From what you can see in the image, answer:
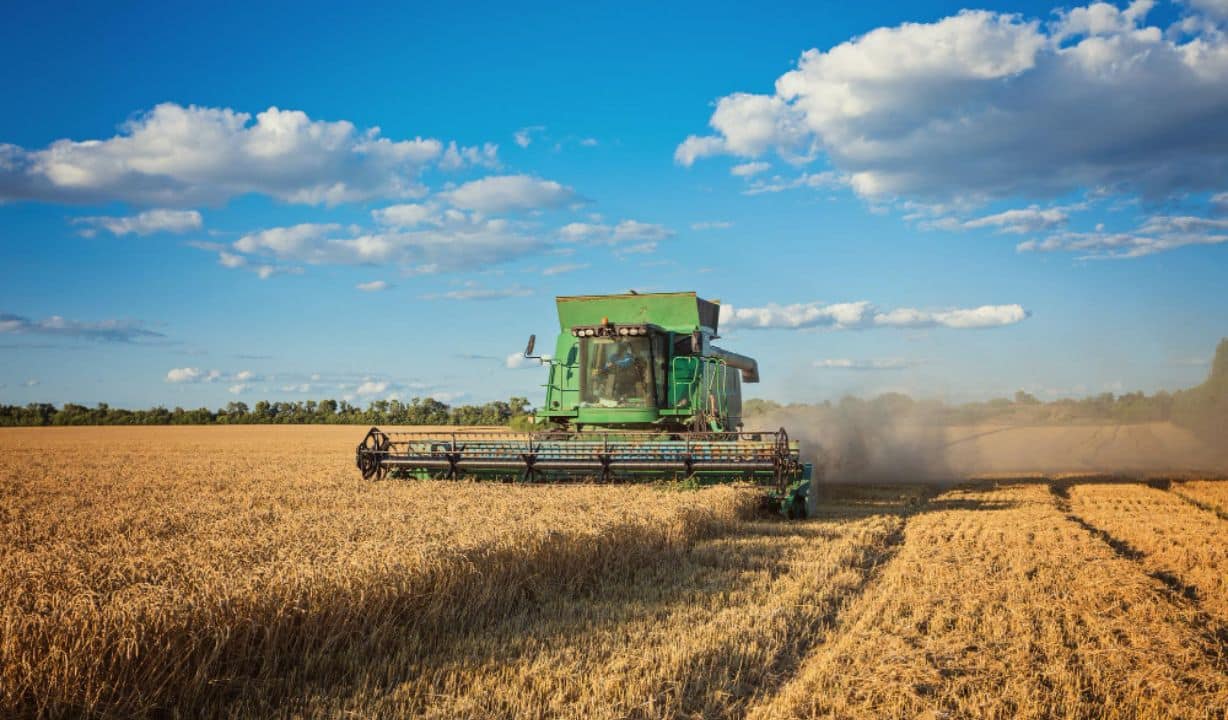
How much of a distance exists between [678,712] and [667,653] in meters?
0.76

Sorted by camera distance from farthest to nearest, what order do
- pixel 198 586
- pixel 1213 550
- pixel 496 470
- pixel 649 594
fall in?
1. pixel 496 470
2. pixel 1213 550
3. pixel 649 594
4. pixel 198 586

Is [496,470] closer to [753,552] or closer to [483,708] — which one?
[753,552]

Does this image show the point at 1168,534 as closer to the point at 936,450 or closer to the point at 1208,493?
the point at 1208,493

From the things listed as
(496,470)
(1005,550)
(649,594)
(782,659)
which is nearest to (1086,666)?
(782,659)

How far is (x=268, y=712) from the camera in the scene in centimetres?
408

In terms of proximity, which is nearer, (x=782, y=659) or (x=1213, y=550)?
(x=782, y=659)

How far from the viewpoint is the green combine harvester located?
10914 mm

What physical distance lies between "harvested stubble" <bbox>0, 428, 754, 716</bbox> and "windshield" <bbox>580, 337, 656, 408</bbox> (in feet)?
7.99

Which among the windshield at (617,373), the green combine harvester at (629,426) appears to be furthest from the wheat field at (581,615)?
the windshield at (617,373)

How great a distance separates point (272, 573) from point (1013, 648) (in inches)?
169

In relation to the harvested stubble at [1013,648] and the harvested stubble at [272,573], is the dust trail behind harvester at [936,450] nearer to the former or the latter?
the harvested stubble at [1013,648]

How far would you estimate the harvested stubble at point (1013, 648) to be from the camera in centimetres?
428

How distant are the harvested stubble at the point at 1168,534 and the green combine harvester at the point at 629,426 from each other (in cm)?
368

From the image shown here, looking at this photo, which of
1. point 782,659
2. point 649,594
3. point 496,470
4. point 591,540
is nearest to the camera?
point 782,659
